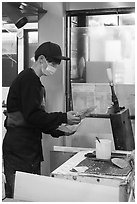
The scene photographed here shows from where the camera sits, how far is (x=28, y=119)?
1530mm

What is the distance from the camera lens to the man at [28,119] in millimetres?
1514

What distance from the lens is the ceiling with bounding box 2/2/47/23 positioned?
6.12 feet

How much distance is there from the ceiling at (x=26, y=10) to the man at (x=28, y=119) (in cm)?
→ 38

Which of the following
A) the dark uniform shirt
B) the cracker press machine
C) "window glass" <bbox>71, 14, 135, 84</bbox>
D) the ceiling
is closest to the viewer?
the dark uniform shirt

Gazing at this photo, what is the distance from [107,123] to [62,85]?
15.1 inches

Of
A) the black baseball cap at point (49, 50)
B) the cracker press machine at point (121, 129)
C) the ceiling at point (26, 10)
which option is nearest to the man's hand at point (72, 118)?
the cracker press machine at point (121, 129)

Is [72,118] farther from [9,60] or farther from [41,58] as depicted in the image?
[9,60]

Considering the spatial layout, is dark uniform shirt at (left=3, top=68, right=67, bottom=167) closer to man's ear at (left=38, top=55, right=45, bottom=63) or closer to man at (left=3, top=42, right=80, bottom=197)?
man at (left=3, top=42, right=80, bottom=197)

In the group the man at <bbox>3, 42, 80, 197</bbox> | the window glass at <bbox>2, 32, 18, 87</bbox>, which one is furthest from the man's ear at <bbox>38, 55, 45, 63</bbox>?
the window glass at <bbox>2, 32, 18, 87</bbox>

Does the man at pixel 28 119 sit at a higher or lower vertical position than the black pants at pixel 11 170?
higher

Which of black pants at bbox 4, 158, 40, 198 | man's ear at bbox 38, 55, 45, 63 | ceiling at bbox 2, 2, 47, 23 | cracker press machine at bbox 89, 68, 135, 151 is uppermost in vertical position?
ceiling at bbox 2, 2, 47, 23

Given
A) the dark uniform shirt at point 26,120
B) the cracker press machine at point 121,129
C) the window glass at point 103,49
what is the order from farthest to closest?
the window glass at point 103,49
the cracker press machine at point 121,129
the dark uniform shirt at point 26,120

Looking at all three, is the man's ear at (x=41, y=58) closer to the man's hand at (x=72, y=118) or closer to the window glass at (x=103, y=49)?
the man's hand at (x=72, y=118)

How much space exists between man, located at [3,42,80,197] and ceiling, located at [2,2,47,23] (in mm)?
383
